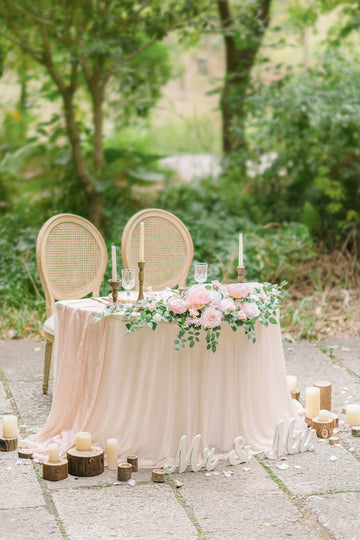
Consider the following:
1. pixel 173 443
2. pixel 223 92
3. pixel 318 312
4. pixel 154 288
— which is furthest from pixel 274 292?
pixel 223 92

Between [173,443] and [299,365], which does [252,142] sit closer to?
[299,365]

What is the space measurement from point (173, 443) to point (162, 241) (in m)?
1.62

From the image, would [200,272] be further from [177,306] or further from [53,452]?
[53,452]

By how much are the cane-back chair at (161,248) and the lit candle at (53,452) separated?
153 cm

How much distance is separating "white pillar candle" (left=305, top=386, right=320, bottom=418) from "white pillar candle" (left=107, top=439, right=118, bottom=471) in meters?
1.11

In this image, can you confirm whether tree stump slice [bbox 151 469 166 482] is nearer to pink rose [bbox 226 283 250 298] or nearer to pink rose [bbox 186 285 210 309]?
pink rose [bbox 186 285 210 309]

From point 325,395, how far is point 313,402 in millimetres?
190

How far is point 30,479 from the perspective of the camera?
334cm

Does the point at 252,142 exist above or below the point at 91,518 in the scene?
above

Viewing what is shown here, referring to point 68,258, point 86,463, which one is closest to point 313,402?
point 86,463

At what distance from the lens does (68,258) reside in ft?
15.0

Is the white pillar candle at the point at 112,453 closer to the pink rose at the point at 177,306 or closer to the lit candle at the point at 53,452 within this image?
the lit candle at the point at 53,452

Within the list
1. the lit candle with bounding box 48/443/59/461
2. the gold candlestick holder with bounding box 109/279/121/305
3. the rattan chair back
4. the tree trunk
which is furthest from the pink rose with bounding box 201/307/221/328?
the tree trunk

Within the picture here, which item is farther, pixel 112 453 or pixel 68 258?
pixel 68 258
